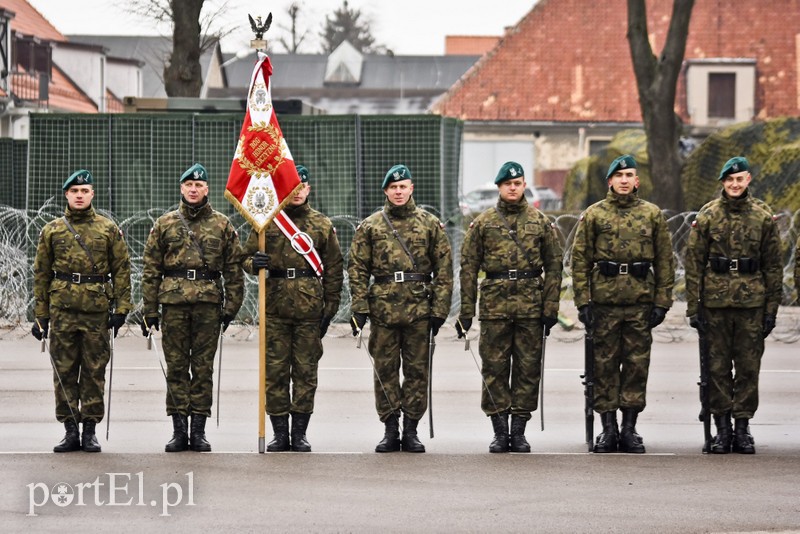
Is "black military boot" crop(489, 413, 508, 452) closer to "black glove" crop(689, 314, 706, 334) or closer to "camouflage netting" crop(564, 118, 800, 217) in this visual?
"black glove" crop(689, 314, 706, 334)

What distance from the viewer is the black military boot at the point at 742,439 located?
1070cm

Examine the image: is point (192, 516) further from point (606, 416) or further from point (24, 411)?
point (24, 411)

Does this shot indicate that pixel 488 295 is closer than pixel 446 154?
Yes

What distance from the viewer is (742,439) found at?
10.7m

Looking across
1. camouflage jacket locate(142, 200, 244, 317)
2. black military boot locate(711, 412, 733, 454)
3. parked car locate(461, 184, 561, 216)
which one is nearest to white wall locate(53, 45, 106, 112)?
parked car locate(461, 184, 561, 216)

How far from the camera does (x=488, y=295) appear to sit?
35.8 ft

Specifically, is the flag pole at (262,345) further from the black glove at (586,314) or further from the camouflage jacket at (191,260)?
the black glove at (586,314)

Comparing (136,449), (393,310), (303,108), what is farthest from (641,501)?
(303,108)

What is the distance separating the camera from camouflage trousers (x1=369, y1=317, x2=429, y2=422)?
35.6 ft

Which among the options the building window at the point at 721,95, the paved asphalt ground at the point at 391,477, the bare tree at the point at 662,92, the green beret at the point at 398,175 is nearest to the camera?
the paved asphalt ground at the point at 391,477

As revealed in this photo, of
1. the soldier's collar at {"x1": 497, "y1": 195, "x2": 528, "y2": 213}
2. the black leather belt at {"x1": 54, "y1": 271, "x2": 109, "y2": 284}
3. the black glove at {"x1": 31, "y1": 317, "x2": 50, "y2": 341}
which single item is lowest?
the black glove at {"x1": 31, "y1": 317, "x2": 50, "y2": 341}

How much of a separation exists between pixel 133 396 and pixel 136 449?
128 inches

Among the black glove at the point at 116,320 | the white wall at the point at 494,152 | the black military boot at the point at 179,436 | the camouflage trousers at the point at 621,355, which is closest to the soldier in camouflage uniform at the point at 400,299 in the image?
the camouflage trousers at the point at 621,355

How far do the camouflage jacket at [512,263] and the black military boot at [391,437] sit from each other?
0.91 metres
